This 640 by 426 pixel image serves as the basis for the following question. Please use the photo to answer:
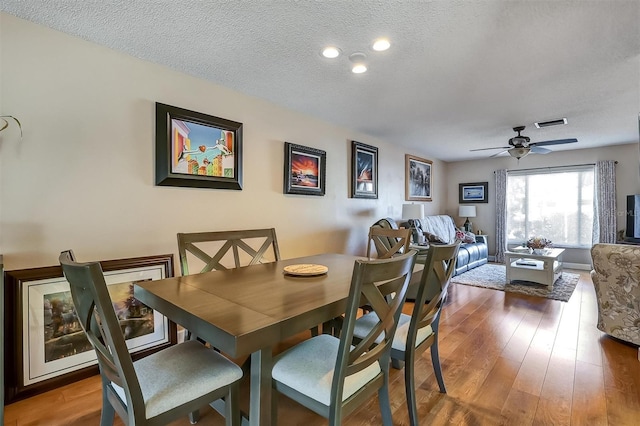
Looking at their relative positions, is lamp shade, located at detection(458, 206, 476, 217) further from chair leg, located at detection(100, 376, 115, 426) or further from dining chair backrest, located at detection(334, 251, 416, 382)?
chair leg, located at detection(100, 376, 115, 426)

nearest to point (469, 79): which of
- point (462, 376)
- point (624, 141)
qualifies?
point (462, 376)

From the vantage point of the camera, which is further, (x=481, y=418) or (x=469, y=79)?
(x=469, y=79)

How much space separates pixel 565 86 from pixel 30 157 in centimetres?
424

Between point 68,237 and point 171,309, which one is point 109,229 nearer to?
point 68,237

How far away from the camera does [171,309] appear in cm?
121

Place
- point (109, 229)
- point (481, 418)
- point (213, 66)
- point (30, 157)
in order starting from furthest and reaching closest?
point (213, 66) → point (109, 229) → point (30, 157) → point (481, 418)

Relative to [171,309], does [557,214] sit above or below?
above

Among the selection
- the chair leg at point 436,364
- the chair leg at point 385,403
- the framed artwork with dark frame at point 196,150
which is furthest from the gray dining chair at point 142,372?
the framed artwork with dark frame at point 196,150

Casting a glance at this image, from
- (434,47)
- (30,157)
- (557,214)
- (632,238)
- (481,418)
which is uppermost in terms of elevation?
(434,47)

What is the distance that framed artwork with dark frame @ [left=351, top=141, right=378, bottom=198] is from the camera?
4273 millimetres

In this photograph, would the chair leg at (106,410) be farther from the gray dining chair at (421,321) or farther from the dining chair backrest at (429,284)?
the dining chair backrest at (429,284)

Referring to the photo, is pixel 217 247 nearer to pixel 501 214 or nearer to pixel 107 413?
pixel 107 413

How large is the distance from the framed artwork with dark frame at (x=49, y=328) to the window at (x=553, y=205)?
6.99m

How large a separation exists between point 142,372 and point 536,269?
16.0 ft
